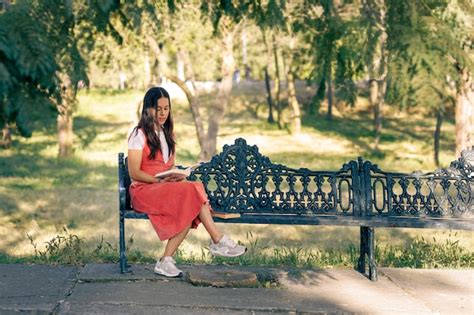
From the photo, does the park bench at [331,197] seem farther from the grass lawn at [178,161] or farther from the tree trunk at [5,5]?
the tree trunk at [5,5]

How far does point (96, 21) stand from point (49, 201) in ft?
20.3

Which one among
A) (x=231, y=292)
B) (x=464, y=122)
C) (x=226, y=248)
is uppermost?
(x=226, y=248)

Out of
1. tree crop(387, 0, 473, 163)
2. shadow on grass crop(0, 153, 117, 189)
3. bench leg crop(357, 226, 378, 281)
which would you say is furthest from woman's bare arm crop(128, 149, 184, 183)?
shadow on grass crop(0, 153, 117, 189)

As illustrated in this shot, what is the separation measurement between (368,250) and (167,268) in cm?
166

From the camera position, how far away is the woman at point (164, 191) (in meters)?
6.93

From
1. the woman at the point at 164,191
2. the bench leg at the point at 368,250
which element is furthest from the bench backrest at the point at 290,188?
the woman at the point at 164,191

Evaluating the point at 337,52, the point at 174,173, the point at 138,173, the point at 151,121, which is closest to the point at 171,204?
the point at 174,173

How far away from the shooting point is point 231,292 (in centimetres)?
670

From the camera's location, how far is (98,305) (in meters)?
6.13

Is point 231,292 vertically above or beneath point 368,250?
beneath

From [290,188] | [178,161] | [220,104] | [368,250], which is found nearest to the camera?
[368,250]

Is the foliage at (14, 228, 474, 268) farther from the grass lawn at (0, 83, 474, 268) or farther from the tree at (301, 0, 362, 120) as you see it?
the tree at (301, 0, 362, 120)

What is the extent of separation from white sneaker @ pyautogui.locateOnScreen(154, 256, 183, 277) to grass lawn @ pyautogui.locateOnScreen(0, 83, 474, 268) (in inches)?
47.5

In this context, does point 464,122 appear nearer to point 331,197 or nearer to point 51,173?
point 51,173
